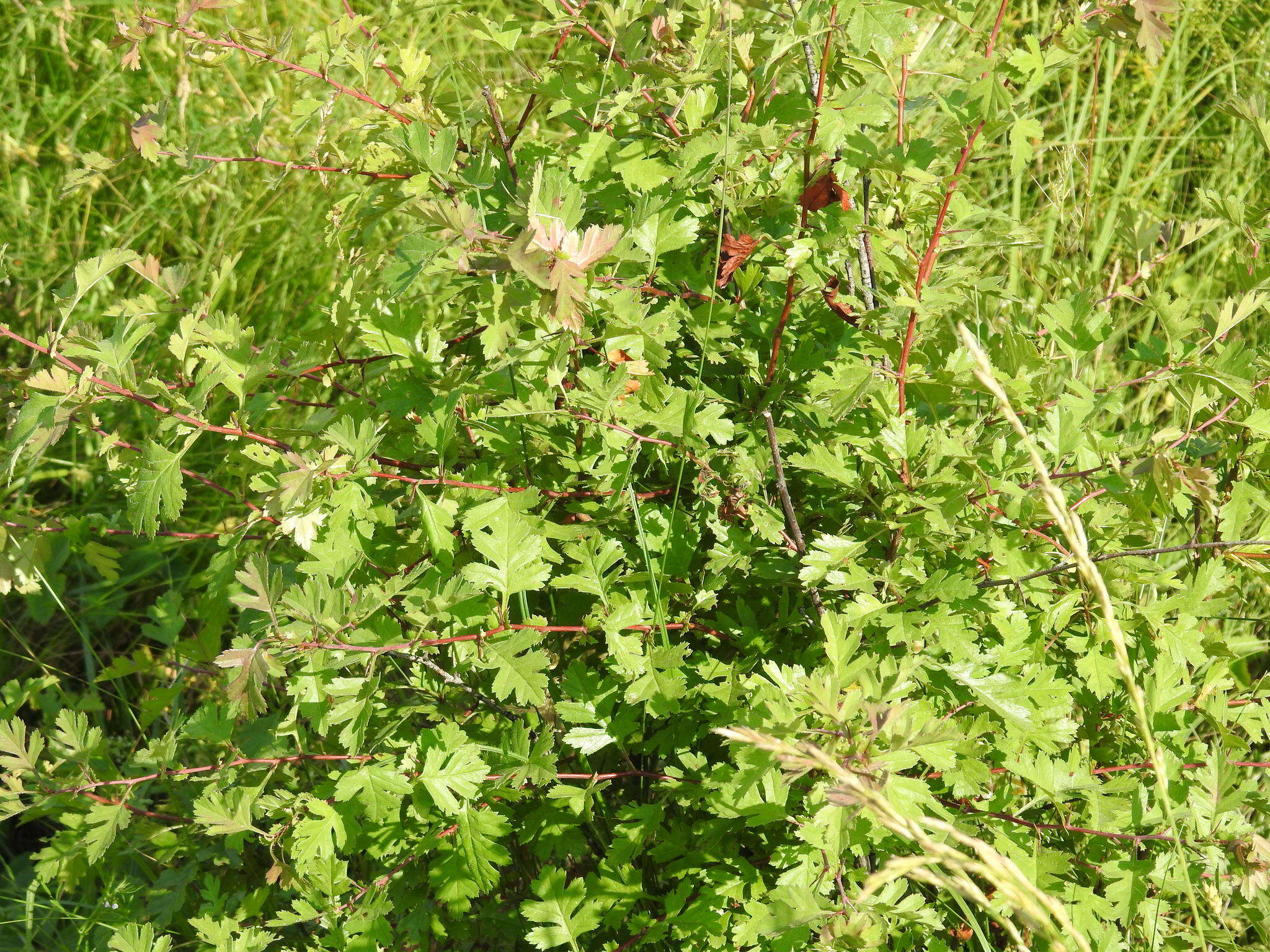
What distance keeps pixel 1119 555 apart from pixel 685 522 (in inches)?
24.5

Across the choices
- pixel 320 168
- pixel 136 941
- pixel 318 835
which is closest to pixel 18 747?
pixel 136 941

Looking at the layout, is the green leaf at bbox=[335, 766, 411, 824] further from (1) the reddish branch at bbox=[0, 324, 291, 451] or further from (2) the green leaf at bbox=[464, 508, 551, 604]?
(1) the reddish branch at bbox=[0, 324, 291, 451]

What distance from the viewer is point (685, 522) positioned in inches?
65.9

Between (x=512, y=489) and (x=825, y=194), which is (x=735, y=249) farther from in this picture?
(x=512, y=489)

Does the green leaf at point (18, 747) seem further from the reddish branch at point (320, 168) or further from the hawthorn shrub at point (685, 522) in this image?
the reddish branch at point (320, 168)

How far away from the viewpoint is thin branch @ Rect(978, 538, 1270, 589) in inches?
56.9

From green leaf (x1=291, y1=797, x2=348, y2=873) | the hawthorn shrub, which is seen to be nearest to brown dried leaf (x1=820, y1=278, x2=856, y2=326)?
the hawthorn shrub

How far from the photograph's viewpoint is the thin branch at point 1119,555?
144 cm

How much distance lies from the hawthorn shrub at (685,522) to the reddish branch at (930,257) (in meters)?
0.01

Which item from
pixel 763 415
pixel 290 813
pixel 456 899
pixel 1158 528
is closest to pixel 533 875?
pixel 456 899

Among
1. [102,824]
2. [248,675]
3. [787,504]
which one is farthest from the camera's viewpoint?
[102,824]

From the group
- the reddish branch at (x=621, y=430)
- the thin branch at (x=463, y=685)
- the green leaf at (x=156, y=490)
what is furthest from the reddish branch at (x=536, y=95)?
the thin branch at (x=463, y=685)

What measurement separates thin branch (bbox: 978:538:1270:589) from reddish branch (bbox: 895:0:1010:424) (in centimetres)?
24

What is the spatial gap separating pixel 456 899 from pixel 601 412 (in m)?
0.74
